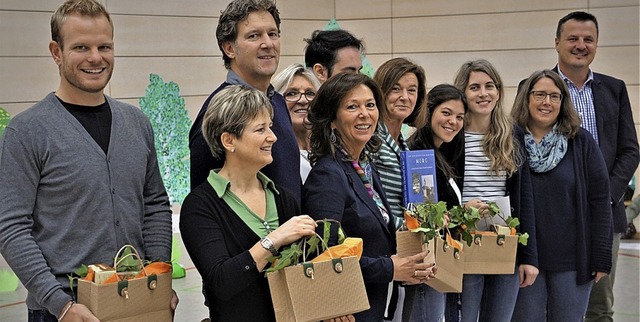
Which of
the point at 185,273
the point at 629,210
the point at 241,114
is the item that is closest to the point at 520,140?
the point at 241,114

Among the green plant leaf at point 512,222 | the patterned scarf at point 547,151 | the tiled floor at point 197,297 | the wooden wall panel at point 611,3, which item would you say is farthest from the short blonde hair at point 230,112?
the wooden wall panel at point 611,3

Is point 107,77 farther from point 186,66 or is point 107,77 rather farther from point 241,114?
point 186,66

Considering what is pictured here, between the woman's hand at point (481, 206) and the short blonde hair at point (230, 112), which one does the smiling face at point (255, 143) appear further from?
the woman's hand at point (481, 206)

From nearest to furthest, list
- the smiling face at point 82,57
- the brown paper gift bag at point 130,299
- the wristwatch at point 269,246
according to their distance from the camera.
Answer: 1. the brown paper gift bag at point 130,299
2. the wristwatch at point 269,246
3. the smiling face at point 82,57

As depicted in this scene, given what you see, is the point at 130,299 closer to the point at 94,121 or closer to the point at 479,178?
the point at 94,121

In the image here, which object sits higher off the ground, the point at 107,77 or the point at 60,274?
the point at 107,77

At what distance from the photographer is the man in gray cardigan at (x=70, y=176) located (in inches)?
93.2

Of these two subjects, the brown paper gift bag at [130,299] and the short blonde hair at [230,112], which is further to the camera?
the short blonde hair at [230,112]

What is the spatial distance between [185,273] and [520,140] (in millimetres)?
4802

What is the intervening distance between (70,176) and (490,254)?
5.90 ft

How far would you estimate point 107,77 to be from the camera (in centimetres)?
253

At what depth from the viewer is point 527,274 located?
3820 millimetres

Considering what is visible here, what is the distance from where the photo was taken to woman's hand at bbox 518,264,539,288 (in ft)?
12.5

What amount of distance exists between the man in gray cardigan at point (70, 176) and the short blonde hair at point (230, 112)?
24 cm
